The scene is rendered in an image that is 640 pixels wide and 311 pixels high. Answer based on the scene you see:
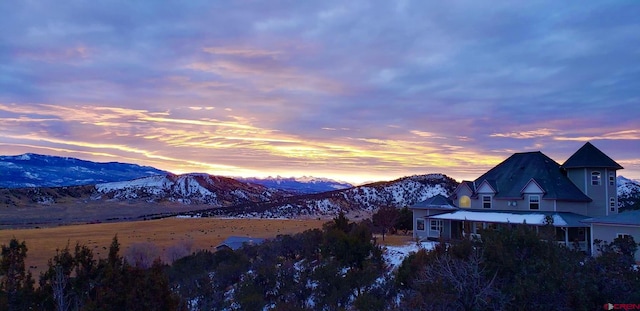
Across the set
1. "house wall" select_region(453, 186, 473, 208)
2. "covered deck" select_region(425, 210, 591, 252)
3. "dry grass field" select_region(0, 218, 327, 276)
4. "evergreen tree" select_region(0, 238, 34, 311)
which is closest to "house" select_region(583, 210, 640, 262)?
"covered deck" select_region(425, 210, 591, 252)

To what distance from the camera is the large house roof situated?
29891 mm

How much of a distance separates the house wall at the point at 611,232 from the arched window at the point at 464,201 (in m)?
9.83

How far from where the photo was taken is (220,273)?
25375 mm

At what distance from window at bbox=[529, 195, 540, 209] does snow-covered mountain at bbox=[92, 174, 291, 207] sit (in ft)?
344

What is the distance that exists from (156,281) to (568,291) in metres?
9.36

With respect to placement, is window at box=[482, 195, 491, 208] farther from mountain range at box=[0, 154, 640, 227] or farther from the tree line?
mountain range at box=[0, 154, 640, 227]

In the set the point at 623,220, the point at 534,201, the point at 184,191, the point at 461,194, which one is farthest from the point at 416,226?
the point at 184,191

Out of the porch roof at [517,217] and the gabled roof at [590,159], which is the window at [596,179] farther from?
the porch roof at [517,217]

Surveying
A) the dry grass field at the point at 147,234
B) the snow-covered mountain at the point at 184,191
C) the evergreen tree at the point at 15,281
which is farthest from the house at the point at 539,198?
the snow-covered mountain at the point at 184,191

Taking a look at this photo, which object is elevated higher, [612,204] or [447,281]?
[612,204]

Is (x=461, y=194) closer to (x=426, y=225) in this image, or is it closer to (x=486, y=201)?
(x=486, y=201)

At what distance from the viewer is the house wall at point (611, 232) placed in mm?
23370

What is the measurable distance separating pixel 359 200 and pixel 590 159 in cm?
7025

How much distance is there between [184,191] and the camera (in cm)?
14362
